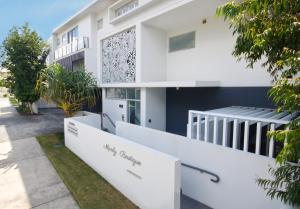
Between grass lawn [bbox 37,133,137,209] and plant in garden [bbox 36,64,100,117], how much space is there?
9.59 feet

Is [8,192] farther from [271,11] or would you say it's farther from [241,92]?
[241,92]

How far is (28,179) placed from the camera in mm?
6305

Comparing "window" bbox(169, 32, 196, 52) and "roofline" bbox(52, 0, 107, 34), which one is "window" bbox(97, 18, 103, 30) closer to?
"roofline" bbox(52, 0, 107, 34)

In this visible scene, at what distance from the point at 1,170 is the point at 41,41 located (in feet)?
40.3

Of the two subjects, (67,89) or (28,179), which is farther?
(67,89)

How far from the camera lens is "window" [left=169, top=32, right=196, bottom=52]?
9.98m

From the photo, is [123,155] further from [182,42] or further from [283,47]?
[182,42]

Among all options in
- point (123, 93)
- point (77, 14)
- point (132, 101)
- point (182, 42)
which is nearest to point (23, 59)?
point (77, 14)

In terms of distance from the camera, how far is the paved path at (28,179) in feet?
16.8

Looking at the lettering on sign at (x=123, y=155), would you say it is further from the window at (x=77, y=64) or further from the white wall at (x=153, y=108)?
the window at (x=77, y=64)

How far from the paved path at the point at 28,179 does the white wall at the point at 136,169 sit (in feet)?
4.08

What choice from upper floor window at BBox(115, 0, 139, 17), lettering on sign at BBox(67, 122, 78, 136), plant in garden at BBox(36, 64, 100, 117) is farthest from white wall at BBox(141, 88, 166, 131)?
upper floor window at BBox(115, 0, 139, 17)

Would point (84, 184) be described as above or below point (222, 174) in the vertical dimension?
below

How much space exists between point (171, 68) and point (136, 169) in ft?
24.1
